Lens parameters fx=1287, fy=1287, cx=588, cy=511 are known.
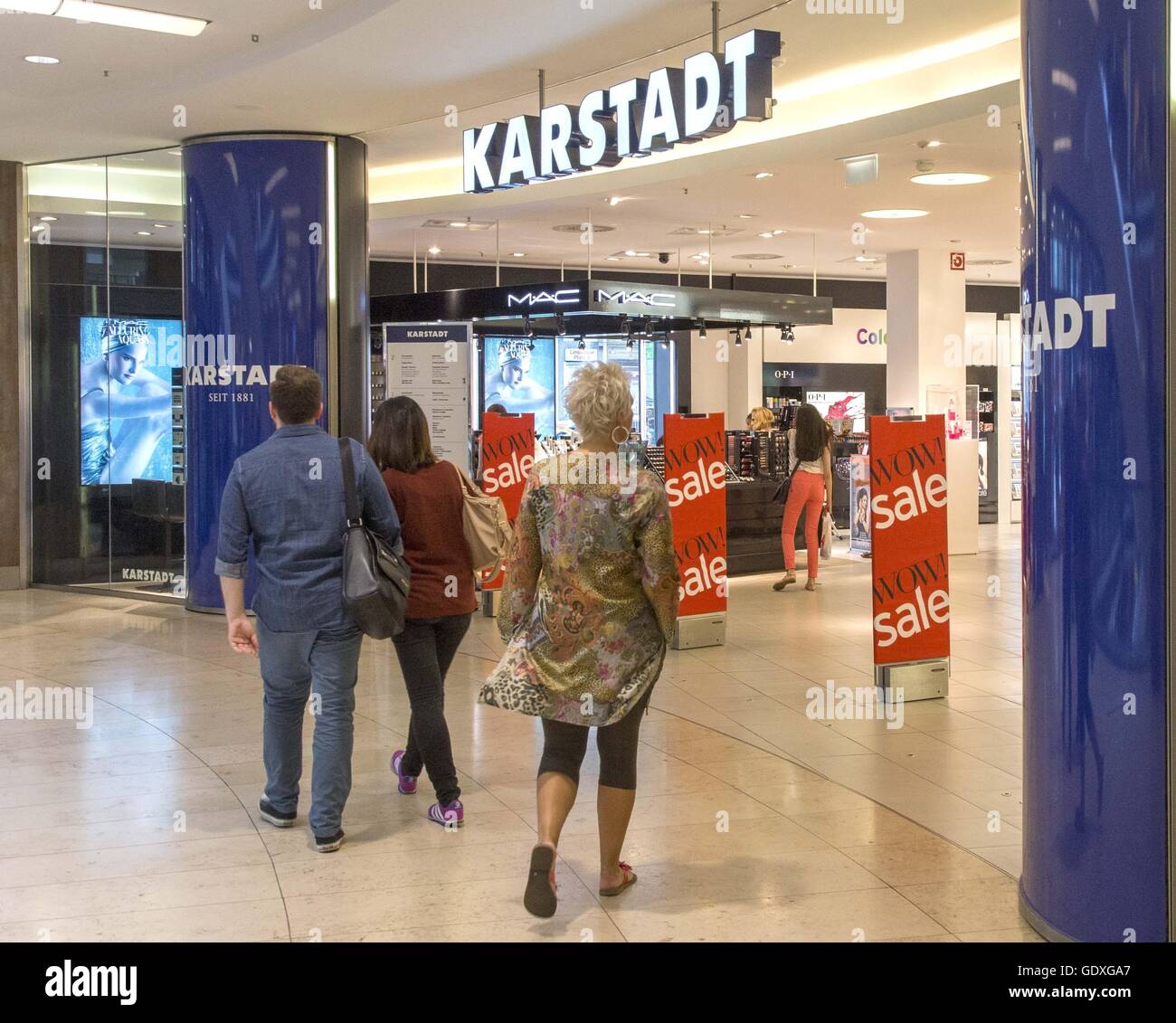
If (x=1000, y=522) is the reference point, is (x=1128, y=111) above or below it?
above

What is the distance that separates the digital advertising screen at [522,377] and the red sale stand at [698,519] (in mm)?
9647

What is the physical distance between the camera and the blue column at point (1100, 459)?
9.93 ft

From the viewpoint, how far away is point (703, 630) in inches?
316

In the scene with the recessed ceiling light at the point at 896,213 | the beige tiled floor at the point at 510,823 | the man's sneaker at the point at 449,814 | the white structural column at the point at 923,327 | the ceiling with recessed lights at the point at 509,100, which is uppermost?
the ceiling with recessed lights at the point at 509,100

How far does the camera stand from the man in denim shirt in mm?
4145

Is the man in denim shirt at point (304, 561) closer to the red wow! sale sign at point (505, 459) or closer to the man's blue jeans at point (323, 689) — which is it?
the man's blue jeans at point (323, 689)

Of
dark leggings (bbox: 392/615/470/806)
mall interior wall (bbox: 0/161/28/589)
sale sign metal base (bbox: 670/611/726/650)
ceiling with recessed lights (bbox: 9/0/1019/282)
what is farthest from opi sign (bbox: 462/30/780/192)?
mall interior wall (bbox: 0/161/28/589)

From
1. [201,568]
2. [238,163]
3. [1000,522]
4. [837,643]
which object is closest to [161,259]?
[238,163]

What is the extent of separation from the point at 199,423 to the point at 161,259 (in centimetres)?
157

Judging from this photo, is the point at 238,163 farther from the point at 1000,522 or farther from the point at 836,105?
the point at 1000,522

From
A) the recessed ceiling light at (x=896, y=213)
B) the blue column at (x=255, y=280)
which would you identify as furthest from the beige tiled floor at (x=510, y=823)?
the recessed ceiling light at (x=896, y=213)

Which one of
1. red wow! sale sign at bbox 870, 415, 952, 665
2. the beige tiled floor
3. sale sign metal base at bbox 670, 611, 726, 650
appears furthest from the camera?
sale sign metal base at bbox 670, 611, 726, 650

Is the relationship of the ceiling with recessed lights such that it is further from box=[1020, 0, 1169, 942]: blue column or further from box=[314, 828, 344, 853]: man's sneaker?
box=[314, 828, 344, 853]: man's sneaker

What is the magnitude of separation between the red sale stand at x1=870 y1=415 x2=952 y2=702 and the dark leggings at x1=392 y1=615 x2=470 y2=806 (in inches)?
101
